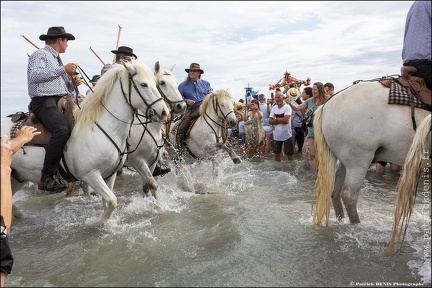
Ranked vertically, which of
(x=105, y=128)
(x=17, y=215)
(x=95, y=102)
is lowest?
(x=17, y=215)

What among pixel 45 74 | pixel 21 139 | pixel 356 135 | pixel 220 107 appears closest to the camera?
pixel 21 139

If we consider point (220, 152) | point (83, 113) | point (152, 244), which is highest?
point (83, 113)

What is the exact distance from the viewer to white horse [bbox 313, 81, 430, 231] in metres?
4.31

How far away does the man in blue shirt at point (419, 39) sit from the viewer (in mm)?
4043

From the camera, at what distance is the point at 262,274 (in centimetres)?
367

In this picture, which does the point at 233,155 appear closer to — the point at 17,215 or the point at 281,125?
the point at 281,125

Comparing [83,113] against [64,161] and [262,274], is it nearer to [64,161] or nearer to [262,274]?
[64,161]

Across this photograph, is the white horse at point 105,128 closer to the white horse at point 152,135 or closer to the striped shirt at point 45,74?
the striped shirt at point 45,74

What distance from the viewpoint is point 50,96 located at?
4.96m

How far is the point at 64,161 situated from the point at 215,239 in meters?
2.24

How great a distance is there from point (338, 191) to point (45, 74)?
13.5 feet

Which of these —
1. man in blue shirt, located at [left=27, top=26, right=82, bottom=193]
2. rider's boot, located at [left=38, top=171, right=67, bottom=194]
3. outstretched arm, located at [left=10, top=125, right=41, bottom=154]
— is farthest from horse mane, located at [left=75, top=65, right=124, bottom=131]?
outstretched arm, located at [left=10, top=125, right=41, bottom=154]

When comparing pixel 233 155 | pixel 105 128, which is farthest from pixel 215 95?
pixel 105 128

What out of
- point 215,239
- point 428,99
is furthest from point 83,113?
point 428,99
